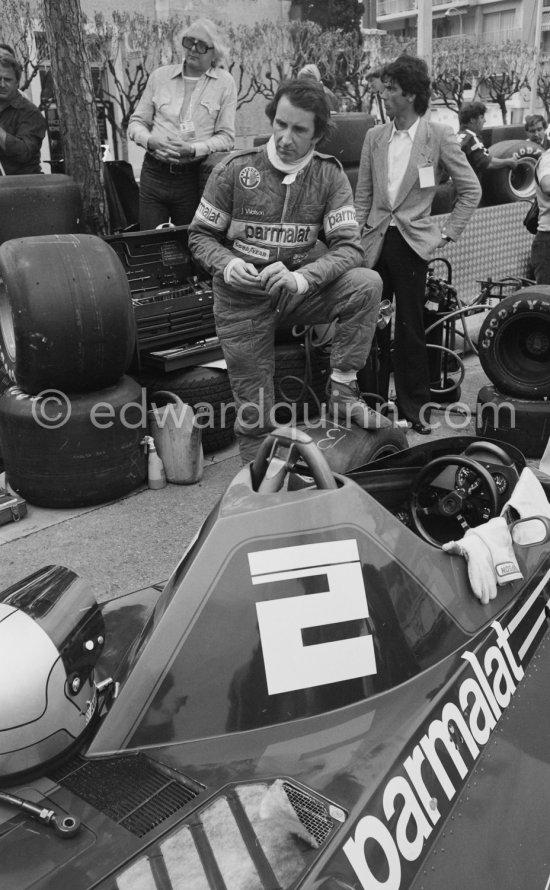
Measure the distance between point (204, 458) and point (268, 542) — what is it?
343 cm

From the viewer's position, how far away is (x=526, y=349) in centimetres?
531

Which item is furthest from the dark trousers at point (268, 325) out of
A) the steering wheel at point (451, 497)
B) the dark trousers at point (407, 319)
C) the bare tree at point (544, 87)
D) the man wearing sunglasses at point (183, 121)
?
the bare tree at point (544, 87)

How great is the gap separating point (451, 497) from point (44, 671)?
1.58 meters

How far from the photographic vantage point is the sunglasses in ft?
19.2

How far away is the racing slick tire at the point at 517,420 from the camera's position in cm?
517

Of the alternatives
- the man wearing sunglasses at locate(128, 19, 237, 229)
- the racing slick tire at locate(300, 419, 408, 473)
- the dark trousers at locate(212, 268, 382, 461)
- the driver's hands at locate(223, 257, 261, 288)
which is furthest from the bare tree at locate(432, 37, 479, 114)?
the driver's hands at locate(223, 257, 261, 288)

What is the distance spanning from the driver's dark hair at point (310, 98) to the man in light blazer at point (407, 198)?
49.7 inches

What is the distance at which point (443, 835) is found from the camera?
1.75m

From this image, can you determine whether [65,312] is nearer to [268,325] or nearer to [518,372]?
[268,325]

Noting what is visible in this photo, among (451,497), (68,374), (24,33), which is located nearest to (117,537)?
(68,374)

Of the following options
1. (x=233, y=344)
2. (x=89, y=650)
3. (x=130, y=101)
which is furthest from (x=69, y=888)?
(x=130, y=101)

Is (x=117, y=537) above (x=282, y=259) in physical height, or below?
below

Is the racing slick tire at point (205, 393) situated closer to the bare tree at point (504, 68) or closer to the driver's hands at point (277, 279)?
the driver's hands at point (277, 279)

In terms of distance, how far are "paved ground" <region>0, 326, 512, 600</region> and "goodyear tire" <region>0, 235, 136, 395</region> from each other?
0.72m
